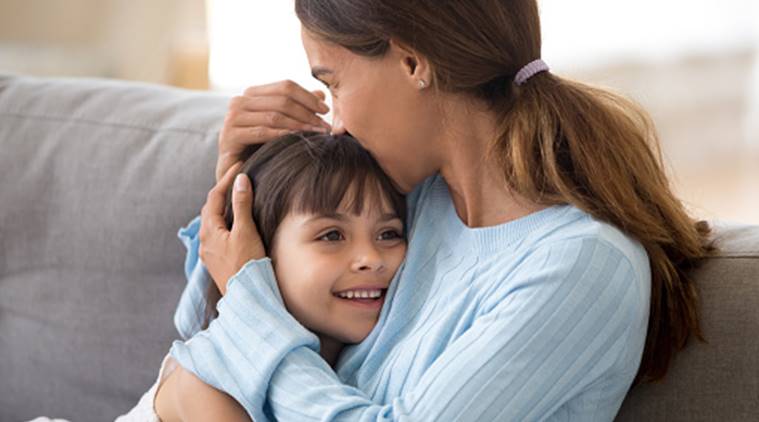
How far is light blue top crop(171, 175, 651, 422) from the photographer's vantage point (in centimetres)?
133

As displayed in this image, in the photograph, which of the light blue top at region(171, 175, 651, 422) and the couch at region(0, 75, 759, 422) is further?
the couch at region(0, 75, 759, 422)

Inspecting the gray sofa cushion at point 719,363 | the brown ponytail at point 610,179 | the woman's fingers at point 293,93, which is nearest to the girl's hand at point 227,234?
the woman's fingers at point 293,93

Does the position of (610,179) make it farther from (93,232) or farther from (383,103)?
(93,232)

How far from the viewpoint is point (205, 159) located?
6.29 ft

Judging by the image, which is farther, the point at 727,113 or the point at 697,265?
the point at 727,113

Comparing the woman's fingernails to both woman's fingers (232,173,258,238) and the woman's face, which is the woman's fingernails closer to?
woman's fingers (232,173,258,238)

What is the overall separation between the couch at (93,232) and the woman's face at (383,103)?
0.41 m

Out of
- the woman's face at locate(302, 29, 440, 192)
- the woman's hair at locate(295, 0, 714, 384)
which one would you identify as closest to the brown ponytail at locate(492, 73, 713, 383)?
the woman's hair at locate(295, 0, 714, 384)

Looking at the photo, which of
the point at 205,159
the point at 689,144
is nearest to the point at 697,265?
the point at 205,159

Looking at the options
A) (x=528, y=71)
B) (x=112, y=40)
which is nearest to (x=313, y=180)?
(x=528, y=71)

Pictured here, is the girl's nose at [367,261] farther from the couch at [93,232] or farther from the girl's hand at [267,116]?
the couch at [93,232]

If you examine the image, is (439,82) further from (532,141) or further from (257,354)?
(257,354)

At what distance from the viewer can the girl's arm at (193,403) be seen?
1548 mm

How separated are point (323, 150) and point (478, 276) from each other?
0.31 meters
